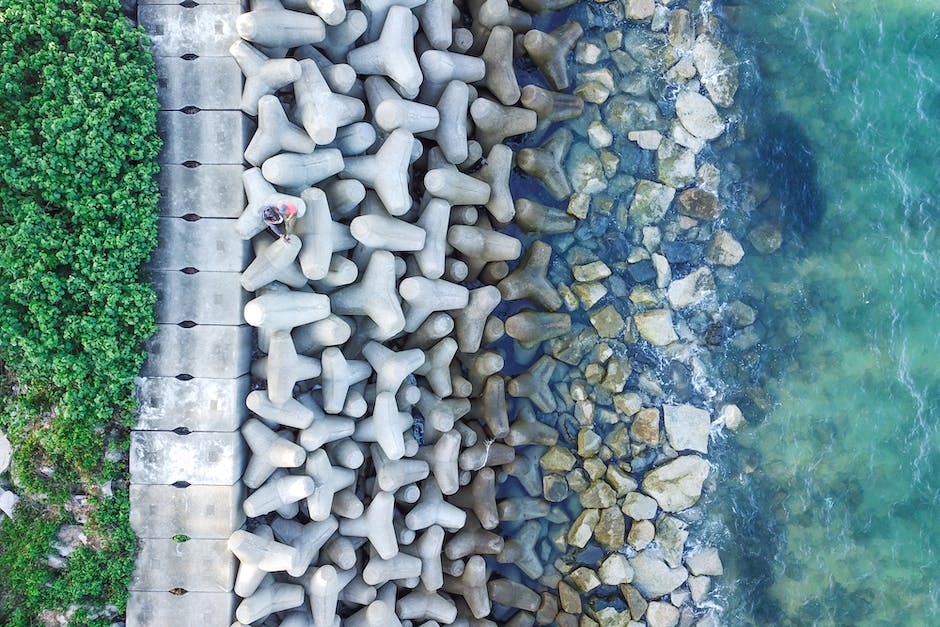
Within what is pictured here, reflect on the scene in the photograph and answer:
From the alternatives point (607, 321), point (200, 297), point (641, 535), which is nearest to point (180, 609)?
point (200, 297)

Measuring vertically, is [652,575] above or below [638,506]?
below

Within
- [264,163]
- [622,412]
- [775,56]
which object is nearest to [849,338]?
[622,412]

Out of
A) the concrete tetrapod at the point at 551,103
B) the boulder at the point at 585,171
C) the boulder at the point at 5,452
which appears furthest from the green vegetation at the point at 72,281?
the boulder at the point at 585,171

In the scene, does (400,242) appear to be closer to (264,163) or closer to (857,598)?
(264,163)

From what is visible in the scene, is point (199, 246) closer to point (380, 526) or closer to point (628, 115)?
point (380, 526)

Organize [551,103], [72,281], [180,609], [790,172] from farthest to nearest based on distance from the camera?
1. [790,172]
2. [551,103]
3. [180,609]
4. [72,281]

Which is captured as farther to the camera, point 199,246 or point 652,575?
point 652,575

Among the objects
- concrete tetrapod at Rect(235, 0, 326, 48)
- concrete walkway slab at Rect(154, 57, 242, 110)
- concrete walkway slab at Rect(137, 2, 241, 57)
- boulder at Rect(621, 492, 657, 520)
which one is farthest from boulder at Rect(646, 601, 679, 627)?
concrete walkway slab at Rect(137, 2, 241, 57)

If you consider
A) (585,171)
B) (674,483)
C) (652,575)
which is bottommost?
(652,575)

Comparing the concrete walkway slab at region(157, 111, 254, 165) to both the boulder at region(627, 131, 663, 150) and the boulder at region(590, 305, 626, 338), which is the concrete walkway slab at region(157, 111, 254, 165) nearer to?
the boulder at region(590, 305, 626, 338)
